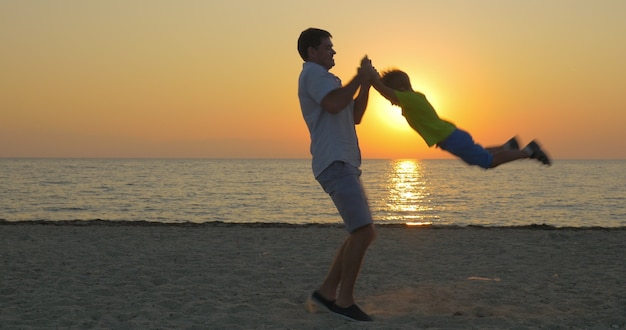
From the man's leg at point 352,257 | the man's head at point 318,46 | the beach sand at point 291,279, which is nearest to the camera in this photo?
the man's head at point 318,46

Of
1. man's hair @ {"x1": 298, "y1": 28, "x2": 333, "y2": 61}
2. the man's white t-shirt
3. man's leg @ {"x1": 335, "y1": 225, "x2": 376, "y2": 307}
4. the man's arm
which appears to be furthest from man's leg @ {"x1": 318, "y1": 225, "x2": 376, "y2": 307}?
man's hair @ {"x1": 298, "y1": 28, "x2": 333, "y2": 61}

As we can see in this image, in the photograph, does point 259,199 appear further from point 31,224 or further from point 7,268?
point 7,268

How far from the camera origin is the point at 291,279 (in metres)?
7.15

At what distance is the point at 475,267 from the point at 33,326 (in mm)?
5000

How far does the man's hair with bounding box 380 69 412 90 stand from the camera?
5062mm

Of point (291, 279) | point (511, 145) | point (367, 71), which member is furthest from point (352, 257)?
point (291, 279)

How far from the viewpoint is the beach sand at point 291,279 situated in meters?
5.23

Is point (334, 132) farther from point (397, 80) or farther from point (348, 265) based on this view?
point (348, 265)

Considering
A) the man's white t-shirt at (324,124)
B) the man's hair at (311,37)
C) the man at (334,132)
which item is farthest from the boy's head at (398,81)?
the man's hair at (311,37)

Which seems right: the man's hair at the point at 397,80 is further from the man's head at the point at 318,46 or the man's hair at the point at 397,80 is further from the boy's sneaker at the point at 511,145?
the boy's sneaker at the point at 511,145

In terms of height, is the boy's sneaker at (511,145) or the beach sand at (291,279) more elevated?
the boy's sneaker at (511,145)

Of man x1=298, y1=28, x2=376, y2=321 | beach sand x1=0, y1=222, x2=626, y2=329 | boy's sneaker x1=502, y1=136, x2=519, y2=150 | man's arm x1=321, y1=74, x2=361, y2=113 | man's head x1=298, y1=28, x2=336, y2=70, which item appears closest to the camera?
man's arm x1=321, y1=74, x2=361, y2=113

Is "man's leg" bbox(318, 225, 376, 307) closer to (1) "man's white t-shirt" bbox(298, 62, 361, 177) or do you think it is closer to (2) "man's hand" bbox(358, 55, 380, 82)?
(1) "man's white t-shirt" bbox(298, 62, 361, 177)

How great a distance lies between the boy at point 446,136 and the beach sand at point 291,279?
1.24 metres
